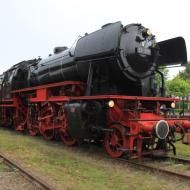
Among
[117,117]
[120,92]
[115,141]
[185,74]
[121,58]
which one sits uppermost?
[185,74]

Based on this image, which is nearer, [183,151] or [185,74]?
[183,151]

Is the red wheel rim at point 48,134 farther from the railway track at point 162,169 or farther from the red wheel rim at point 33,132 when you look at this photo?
the railway track at point 162,169

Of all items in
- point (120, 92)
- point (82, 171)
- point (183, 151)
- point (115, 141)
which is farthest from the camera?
point (183, 151)

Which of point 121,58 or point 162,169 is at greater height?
point 121,58

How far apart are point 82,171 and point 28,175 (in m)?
1.25

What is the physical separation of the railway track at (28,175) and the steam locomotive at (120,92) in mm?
2090

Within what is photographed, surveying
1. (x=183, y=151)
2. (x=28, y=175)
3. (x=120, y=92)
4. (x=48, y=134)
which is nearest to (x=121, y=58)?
Result: (x=120, y=92)

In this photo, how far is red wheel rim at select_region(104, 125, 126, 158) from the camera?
9164 mm

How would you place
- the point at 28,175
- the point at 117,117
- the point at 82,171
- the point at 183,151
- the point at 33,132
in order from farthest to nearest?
1. the point at 33,132
2. the point at 183,151
3. the point at 117,117
4. the point at 82,171
5. the point at 28,175

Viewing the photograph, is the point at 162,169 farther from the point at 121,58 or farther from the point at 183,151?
the point at 183,151

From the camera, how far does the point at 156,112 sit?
994 cm

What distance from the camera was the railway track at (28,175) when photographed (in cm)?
611

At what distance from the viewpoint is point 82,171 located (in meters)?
7.73

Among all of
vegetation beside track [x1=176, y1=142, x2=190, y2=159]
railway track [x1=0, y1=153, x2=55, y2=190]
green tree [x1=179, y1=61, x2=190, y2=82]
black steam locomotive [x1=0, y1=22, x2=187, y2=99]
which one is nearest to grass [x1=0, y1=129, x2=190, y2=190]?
railway track [x1=0, y1=153, x2=55, y2=190]
